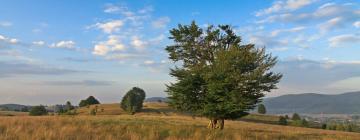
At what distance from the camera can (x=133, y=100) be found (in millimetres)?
124875

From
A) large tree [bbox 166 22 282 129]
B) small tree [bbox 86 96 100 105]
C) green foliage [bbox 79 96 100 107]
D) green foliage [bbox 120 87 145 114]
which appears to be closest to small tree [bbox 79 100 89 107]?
green foliage [bbox 79 96 100 107]

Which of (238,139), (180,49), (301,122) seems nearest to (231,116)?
(180,49)

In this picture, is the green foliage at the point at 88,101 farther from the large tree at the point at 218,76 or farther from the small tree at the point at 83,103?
the large tree at the point at 218,76

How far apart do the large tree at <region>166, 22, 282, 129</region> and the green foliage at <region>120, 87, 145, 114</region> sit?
7981 cm

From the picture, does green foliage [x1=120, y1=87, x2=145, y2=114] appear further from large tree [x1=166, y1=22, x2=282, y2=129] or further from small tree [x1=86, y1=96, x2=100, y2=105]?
large tree [x1=166, y1=22, x2=282, y2=129]

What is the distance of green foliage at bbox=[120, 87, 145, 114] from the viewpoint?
123 m

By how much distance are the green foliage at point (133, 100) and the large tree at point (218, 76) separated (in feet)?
262

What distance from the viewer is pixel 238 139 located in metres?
12.8

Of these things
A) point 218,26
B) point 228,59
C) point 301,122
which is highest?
point 218,26

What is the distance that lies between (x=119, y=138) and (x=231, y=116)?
26.5 meters

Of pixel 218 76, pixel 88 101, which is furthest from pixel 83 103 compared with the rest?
pixel 218 76

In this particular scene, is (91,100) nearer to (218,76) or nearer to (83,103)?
(83,103)

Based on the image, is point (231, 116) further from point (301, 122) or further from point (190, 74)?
point (301, 122)

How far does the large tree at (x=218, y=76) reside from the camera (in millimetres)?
35688
